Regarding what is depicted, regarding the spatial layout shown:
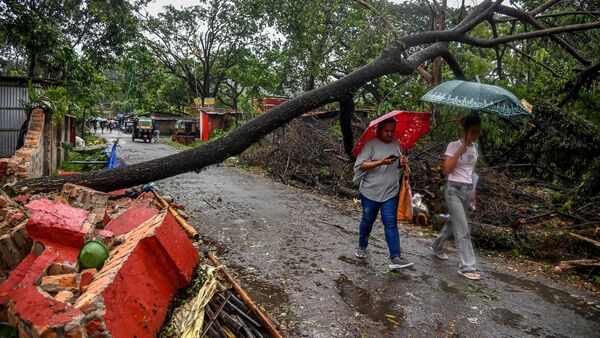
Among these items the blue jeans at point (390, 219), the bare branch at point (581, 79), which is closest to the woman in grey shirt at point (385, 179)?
the blue jeans at point (390, 219)

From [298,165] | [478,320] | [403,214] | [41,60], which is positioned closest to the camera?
[478,320]

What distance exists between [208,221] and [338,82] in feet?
9.75

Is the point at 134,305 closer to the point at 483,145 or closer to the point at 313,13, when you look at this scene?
the point at 483,145

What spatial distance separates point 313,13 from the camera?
52.7 ft

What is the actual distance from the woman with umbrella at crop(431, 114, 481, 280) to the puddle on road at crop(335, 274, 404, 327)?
1.22 metres

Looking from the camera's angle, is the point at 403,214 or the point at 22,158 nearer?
the point at 403,214

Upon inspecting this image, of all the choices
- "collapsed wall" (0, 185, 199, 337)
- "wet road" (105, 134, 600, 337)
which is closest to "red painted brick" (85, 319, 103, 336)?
"collapsed wall" (0, 185, 199, 337)

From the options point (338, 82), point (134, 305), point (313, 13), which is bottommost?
point (134, 305)

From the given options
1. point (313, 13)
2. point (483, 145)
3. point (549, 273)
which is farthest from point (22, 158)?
point (313, 13)

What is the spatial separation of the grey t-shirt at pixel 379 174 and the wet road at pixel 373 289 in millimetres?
875

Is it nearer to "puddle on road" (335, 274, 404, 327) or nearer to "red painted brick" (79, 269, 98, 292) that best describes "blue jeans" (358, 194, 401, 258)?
"puddle on road" (335, 274, 404, 327)

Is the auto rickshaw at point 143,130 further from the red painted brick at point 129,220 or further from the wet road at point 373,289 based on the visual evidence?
the red painted brick at point 129,220

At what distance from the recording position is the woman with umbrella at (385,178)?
4434 mm

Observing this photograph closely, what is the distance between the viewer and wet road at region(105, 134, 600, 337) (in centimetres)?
336
